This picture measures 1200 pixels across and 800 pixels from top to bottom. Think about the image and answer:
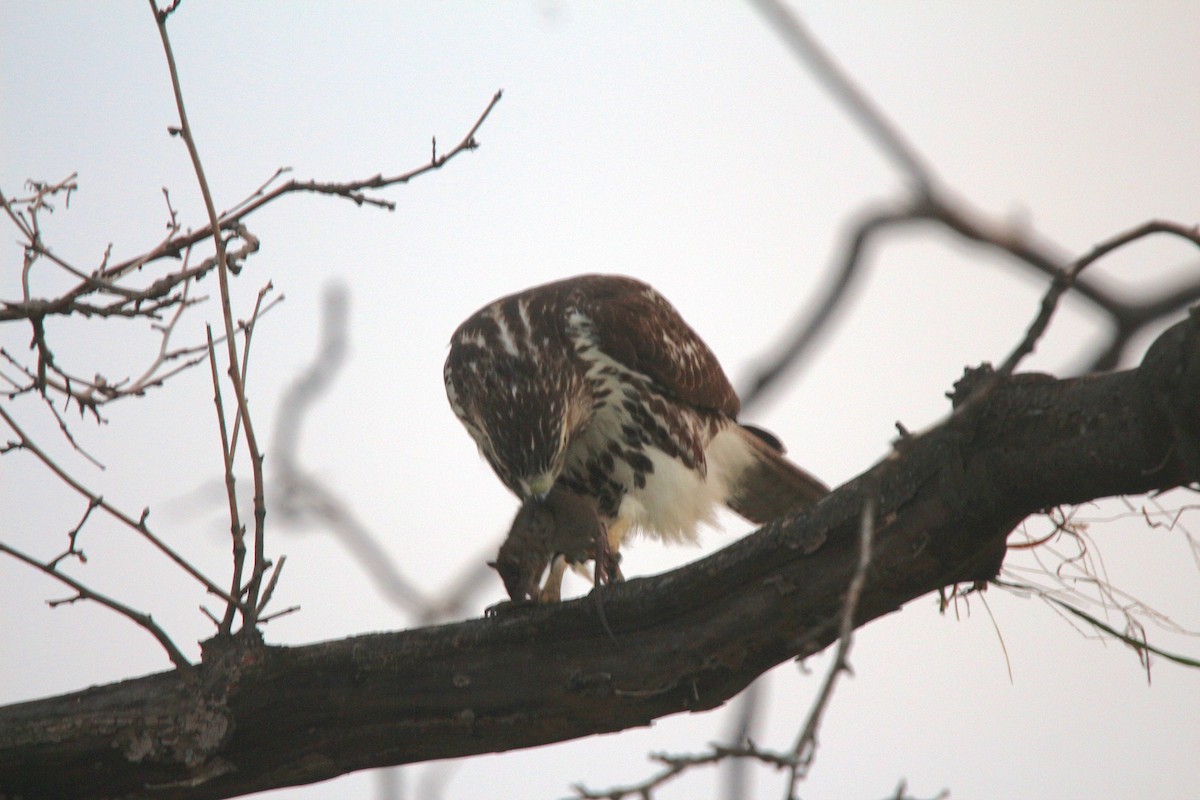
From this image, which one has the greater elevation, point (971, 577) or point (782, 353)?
point (971, 577)

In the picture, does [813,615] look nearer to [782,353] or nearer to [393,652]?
[393,652]

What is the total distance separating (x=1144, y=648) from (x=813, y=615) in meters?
0.71

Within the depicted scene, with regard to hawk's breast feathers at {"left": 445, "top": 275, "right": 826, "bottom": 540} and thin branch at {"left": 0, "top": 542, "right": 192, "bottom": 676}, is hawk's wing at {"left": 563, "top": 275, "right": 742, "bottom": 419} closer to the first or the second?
hawk's breast feathers at {"left": 445, "top": 275, "right": 826, "bottom": 540}

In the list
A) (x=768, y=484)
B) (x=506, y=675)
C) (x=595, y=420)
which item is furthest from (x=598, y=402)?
(x=506, y=675)

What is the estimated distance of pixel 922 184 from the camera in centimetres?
94

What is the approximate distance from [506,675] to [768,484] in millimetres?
2193

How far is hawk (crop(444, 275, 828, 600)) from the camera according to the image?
155 inches

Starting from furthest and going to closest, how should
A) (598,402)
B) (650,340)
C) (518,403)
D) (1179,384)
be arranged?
(650,340), (598,402), (518,403), (1179,384)

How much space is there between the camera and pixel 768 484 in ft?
16.5

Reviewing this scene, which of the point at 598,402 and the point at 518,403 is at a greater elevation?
the point at 598,402

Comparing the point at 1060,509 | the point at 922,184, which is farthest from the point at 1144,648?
the point at 922,184

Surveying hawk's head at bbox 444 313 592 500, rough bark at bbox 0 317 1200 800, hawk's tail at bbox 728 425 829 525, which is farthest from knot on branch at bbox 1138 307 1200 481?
hawk's tail at bbox 728 425 829 525

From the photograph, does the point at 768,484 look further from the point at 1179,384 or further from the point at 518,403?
the point at 1179,384

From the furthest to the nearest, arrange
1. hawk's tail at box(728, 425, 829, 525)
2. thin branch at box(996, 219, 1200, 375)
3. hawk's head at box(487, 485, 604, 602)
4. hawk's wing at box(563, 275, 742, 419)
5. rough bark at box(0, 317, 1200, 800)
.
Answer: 1. hawk's tail at box(728, 425, 829, 525)
2. hawk's wing at box(563, 275, 742, 419)
3. hawk's head at box(487, 485, 604, 602)
4. rough bark at box(0, 317, 1200, 800)
5. thin branch at box(996, 219, 1200, 375)
